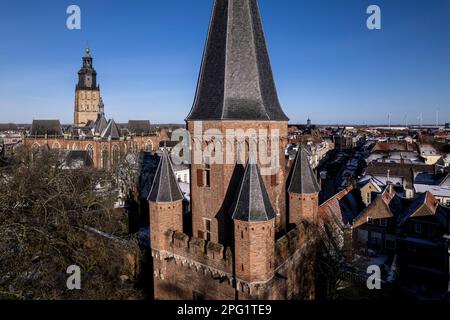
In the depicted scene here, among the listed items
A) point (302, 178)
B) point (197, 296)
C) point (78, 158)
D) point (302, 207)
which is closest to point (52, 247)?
point (197, 296)

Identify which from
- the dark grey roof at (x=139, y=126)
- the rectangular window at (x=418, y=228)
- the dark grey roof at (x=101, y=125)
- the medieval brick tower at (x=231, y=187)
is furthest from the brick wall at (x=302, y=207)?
the dark grey roof at (x=139, y=126)

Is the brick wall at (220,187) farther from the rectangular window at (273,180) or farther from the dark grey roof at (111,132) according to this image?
the dark grey roof at (111,132)

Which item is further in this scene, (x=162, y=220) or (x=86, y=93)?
(x=86, y=93)

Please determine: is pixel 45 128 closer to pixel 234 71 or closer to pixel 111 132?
pixel 111 132

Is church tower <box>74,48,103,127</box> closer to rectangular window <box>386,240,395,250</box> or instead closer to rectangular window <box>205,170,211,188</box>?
rectangular window <box>386,240,395,250</box>

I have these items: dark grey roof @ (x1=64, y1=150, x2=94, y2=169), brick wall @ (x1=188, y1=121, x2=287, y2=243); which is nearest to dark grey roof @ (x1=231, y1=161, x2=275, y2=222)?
brick wall @ (x1=188, y1=121, x2=287, y2=243)
